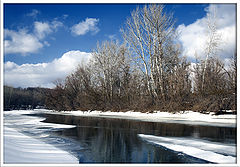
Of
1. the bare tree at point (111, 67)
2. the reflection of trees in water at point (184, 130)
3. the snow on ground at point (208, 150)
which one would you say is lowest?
the reflection of trees in water at point (184, 130)

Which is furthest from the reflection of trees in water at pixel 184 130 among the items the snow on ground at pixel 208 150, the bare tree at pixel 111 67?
the bare tree at pixel 111 67

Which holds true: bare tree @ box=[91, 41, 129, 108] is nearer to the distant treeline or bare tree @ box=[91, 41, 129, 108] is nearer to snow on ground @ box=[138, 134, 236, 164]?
the distant treeline

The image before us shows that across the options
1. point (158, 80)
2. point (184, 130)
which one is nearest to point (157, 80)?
point (158, 80)

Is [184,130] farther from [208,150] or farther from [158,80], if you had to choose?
[158,80]

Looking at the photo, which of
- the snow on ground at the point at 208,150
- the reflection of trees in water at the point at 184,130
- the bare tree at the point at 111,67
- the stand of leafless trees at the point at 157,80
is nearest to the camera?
the snow on ground at the point at 208,150

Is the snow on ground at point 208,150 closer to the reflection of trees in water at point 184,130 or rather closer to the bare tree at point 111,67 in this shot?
the reflection of trees in water at point 184,130

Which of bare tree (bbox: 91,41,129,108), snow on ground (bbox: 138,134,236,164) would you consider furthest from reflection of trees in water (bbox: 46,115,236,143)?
bare tree (bbox: 91,41,129,108)

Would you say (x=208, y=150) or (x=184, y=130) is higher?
(x=208, y=150)

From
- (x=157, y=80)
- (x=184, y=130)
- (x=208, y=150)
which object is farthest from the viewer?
(x=157, y=80)

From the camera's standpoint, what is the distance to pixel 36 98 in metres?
79.9

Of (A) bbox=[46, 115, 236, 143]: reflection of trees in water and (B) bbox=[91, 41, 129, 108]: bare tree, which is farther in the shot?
(B) bbox=[91, 41, 129, 108]: bare tree

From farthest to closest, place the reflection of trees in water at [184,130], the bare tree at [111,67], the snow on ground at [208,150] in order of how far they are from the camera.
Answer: the bare tree at [111,67], the reflection of trees in water at [184,130], the snow on ground at [208,150]

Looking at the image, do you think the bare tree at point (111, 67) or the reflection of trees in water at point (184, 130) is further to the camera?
the bare tree at point (111, 67)

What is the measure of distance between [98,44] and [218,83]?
78.2ft
